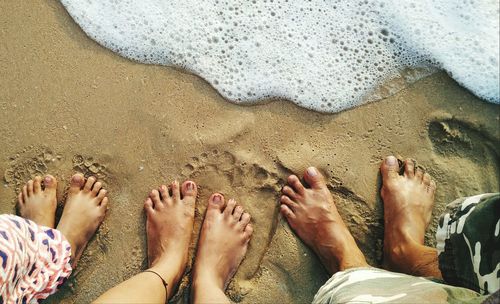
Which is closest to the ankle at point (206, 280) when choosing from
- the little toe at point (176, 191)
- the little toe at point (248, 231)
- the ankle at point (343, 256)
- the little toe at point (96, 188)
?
the little toe at point (248, 231)

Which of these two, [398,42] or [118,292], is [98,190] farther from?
[398,42]

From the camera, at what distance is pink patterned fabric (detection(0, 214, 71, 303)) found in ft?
4.45

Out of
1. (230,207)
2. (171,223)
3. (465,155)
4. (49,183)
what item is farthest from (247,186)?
(465,155)

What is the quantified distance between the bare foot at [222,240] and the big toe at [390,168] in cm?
61

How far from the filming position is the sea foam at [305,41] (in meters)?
1.90

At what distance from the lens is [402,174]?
6.24 ft

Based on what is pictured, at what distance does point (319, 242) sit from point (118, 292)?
0.81 m

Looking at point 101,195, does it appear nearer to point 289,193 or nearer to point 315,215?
point 289,193

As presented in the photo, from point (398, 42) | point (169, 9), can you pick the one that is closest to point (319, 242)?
point (398, 42)

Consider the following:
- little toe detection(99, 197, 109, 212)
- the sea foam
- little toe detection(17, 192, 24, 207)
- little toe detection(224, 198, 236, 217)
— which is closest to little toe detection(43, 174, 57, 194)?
little toe detection(17, 192, 24, 207)

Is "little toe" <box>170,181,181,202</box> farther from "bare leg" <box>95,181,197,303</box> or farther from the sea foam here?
the sea foam

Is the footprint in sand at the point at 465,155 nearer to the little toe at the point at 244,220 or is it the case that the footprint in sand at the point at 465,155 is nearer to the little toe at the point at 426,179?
the little toe at the point at 426,179

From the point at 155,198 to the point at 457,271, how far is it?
116 cm

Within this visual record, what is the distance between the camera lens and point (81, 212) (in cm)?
181
